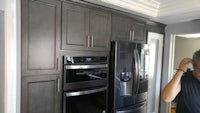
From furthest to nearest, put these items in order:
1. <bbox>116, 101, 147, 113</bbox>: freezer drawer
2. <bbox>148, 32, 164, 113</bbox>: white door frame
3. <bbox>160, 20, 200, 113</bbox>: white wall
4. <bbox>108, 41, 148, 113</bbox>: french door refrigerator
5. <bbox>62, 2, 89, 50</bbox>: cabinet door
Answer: <bbox>148, 32, 164, 113</bbox>: white door frame, <bbox>160, 20, 200, 113</bbox>: white wall, <bbox>116, 101, 147, 113</bbox>: freezer drawer, <bbox>108, 41, 148, 113</bbox>: french door refrigerator, <bbox>62, 2, 89, 50</bbox>: cabinet door

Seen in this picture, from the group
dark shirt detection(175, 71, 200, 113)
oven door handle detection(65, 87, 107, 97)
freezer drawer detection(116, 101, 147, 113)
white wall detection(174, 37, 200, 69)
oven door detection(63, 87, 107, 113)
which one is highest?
white wall detection(174, 37, 200, 69)

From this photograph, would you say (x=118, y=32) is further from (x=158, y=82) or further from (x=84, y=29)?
(x=158, y=82)

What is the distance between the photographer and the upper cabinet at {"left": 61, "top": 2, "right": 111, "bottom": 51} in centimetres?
178

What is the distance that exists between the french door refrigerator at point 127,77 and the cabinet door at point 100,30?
0.48 ft

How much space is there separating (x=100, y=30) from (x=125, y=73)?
0.73 meters

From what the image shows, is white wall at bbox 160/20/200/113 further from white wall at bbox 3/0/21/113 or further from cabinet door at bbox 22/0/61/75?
white wall at bbox 3/0/21/113

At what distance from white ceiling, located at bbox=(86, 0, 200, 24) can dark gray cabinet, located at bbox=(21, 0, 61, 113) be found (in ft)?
1.98

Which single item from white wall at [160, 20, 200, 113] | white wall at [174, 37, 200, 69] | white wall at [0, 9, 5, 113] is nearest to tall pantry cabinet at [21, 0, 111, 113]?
white wall at [0, 9, 5, 113]

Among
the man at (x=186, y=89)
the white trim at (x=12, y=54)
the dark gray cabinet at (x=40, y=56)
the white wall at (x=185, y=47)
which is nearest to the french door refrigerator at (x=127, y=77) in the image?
the dark gray cabinet at (x=40, y=56)

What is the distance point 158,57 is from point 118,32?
1.30 m

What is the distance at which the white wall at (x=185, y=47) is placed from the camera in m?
3.96

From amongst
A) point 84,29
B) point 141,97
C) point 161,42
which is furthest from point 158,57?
point 84,29

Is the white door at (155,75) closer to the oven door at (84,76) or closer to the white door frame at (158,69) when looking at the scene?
the white door frame at (158,69)

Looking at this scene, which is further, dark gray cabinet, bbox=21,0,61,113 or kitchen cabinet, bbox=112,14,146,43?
kitchen cabinet, bbox=112,14,146,43
